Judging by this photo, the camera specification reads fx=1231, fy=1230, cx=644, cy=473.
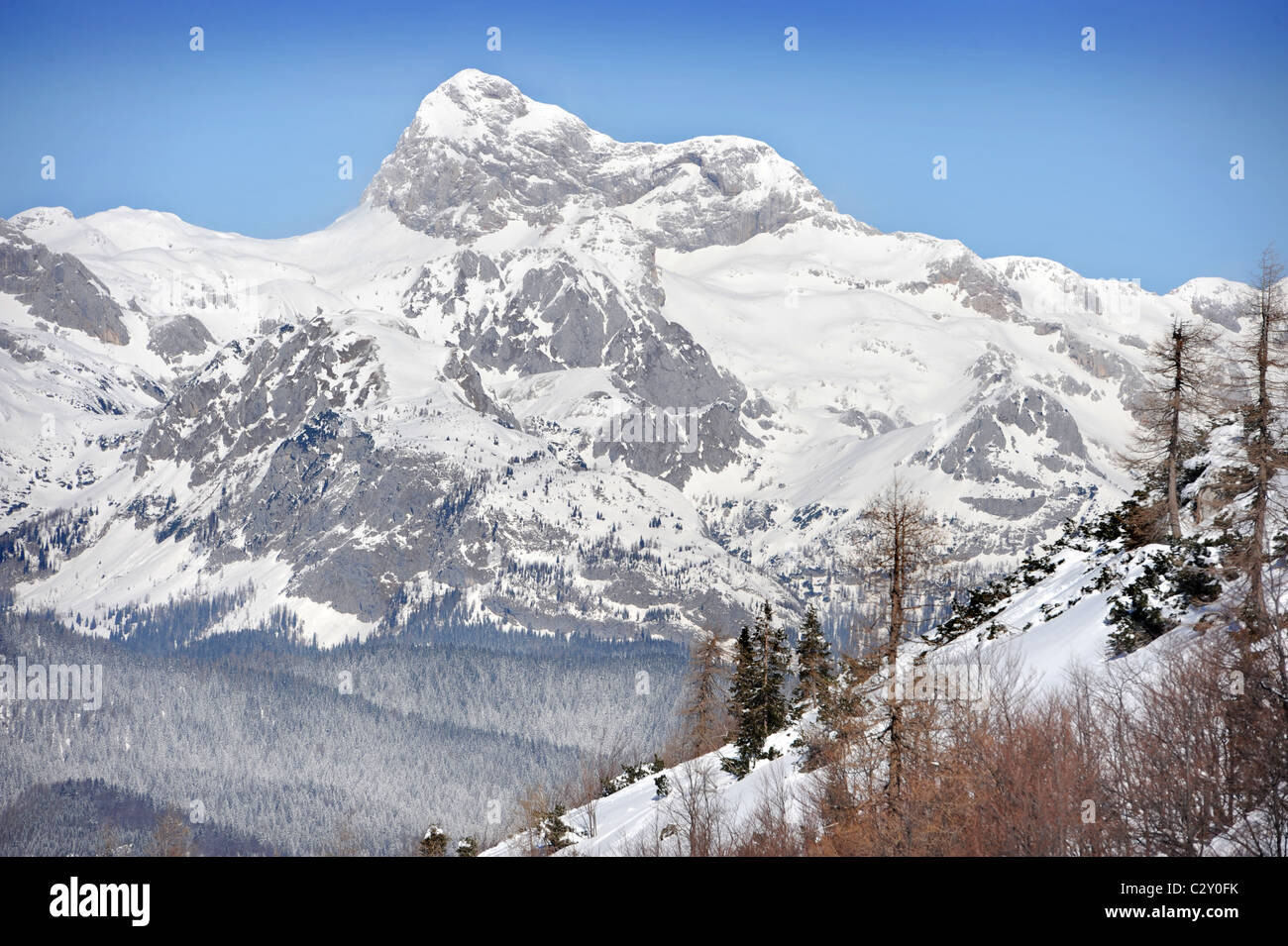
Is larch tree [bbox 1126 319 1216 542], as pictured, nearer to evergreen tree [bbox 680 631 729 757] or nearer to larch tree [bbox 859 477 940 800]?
larch tree [bbox 859 477 940 800]

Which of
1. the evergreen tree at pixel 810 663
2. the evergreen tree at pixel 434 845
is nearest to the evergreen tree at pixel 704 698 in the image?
the evergreen tree at pixel 810 663

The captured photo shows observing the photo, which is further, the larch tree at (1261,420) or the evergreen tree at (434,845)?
the evergreen tree at (434,845)

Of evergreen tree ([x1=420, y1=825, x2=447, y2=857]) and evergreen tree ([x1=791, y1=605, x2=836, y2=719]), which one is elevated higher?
evergreen tree ([x1=791, y1=605, x2=836, y2=719])

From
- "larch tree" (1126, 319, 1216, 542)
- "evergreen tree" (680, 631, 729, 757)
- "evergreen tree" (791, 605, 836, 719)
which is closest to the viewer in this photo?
"larch tree" (1126, 319, 1216, 542)

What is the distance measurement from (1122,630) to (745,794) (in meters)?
20.8

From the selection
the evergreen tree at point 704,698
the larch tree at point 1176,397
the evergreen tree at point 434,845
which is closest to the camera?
the larch tree at point 1176,397

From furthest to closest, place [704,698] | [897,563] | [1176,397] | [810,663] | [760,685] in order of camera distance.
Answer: [704,698]
[760,685]
[810,663]
[1176,397]
[897,563]

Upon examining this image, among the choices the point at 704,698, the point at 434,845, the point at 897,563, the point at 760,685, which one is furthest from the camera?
the point at 704,698

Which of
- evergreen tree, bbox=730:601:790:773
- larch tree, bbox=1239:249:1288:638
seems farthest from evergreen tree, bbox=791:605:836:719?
larch tree, bbox=1239:249:1288:638

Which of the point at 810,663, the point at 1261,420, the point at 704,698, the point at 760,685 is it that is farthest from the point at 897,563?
the point at 704,698

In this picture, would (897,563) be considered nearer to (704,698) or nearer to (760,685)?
(760,685)

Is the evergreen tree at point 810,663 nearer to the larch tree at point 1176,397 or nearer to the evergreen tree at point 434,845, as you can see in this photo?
the larch tree at point 1176,397
